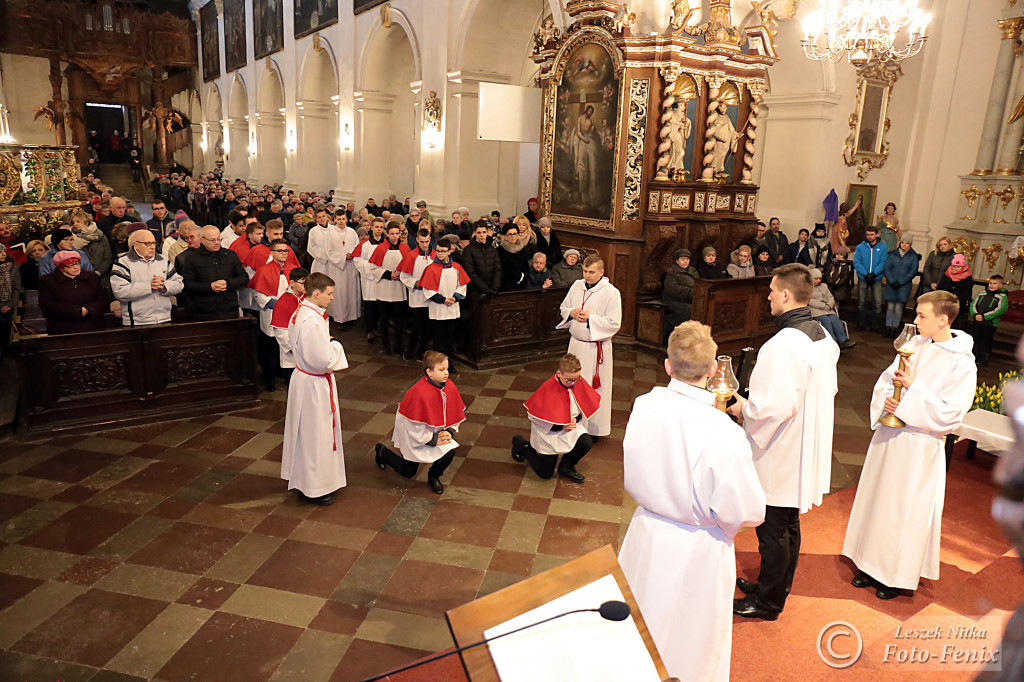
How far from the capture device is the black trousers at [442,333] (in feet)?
29.4

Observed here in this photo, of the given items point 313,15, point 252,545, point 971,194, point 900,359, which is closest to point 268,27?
point 313,15

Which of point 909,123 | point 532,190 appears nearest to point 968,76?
point 909,123

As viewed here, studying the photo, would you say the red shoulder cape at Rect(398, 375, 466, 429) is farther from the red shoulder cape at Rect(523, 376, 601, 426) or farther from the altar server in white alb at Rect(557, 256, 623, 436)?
the altar server in white alb at Rect(557, 256, 623, 436)

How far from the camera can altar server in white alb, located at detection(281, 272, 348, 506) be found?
5.06m

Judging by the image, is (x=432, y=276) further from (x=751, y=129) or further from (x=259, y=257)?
(x=751, y=129)

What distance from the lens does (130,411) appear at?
6855 millimetres

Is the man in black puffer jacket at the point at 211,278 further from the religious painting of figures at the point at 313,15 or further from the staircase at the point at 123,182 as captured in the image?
the staircase at the point at 123,182

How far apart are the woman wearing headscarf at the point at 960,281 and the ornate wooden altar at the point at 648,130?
3.16 m

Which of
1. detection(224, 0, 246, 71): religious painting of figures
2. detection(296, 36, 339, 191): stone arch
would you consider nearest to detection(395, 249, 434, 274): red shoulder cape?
detection(296, 36, 339, 191): stone arch

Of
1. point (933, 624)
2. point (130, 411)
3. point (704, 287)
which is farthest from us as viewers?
point (704, 287)

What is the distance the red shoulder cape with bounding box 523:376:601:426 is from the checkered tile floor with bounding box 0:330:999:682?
661 mm

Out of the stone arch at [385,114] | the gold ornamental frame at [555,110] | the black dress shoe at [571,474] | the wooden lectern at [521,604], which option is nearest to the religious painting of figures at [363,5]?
the stone arch at [385,114]

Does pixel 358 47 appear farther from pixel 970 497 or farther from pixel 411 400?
pixel 970 497

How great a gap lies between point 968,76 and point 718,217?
598 centimetres
